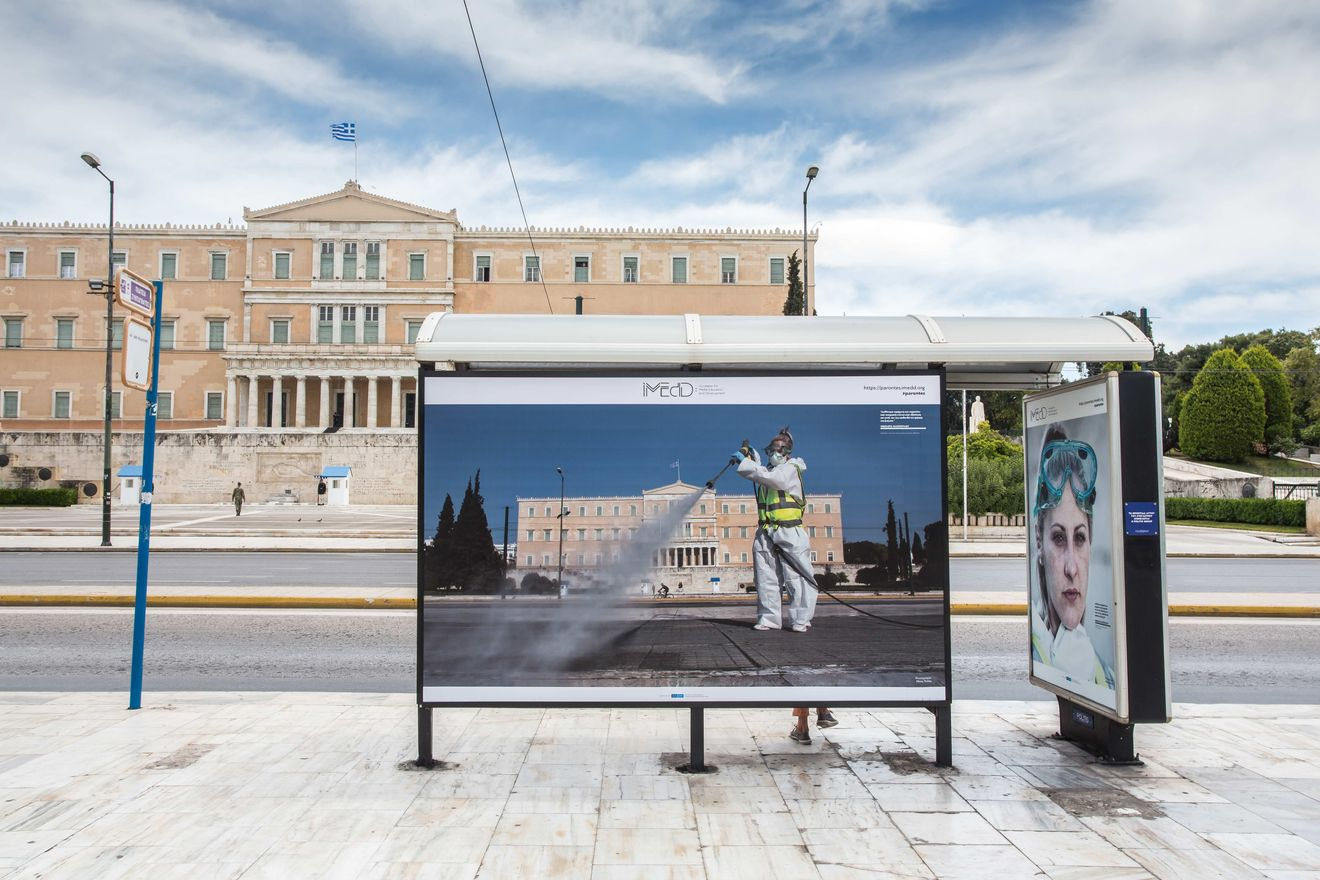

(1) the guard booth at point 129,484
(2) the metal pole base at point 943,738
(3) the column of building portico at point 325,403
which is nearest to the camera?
(2) the metal pole base at point 943,738

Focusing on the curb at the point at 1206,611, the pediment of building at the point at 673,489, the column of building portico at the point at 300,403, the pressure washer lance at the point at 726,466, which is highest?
the column of building portico at the point at 300,403

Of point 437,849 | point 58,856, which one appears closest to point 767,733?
point 437,849

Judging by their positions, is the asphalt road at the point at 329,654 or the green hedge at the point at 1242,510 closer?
the asphalt road at the point at 329,654

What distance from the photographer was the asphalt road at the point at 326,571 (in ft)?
49.2

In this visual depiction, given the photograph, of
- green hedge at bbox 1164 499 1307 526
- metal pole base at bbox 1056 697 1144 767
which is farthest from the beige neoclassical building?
green hedge at bbox 1164 499 1307 526

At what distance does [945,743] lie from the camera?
5.46 meters

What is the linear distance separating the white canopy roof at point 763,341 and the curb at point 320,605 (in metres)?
6.95

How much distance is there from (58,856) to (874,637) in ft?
14.5

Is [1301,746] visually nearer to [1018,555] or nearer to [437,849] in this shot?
[437,849]

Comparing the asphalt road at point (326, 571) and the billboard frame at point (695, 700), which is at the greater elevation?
the billboard frame at point (695, 700)

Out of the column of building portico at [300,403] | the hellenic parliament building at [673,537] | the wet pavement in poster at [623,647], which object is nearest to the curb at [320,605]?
the wet pavement in poster at [623,647]

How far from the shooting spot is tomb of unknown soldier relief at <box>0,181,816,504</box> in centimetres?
6134

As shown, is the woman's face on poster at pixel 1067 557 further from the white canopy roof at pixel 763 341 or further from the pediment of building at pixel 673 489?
the pediment of building at pixel 673 489

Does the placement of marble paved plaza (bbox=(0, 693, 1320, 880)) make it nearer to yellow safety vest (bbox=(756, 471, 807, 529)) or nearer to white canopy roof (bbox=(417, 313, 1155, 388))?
yellow safety vest (bbox=(756, 471, 807, 529))
